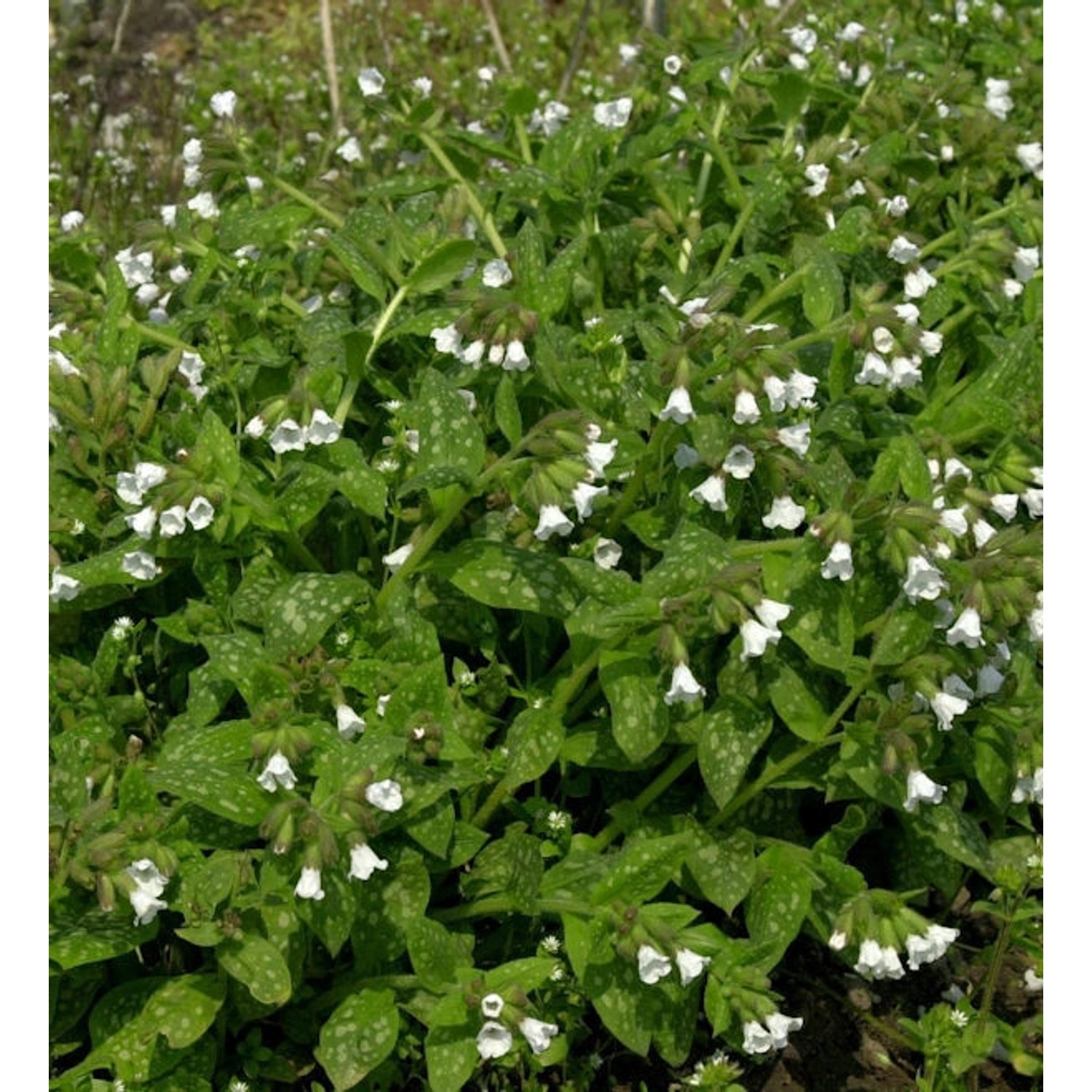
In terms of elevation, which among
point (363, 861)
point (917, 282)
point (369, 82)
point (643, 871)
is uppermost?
point (369, 82)

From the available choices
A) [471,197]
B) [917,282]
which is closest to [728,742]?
[917,282]

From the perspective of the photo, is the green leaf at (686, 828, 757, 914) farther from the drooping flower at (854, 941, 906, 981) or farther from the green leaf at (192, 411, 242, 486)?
the green leaf at (192, 411, 242, 486)

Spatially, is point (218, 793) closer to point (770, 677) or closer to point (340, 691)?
point (340, 691)

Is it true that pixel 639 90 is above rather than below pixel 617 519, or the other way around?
above

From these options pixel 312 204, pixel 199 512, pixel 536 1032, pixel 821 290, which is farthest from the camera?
pixel 312 204

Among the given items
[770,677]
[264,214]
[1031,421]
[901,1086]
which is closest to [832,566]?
[770,677]

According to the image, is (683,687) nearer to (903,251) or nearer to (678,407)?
(678,407)

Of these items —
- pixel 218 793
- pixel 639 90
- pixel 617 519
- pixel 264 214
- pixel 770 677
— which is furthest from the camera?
pixel 639 90
